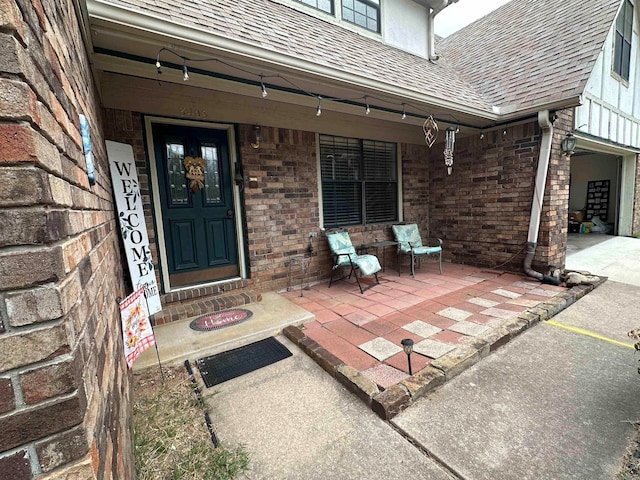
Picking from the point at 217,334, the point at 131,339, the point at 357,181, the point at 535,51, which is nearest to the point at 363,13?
the point at 357,181

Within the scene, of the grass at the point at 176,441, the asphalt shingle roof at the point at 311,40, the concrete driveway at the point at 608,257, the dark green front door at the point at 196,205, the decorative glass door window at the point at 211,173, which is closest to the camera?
the grass at the point at 176,441

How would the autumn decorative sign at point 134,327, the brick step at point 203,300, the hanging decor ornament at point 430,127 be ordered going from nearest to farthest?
the autumn decorative sign at point 134,327 → the brick step at point 203,300 → the hanging decor ornament at point 430,127

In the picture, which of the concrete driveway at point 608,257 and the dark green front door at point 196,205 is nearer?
the dark green front door at point 196,205

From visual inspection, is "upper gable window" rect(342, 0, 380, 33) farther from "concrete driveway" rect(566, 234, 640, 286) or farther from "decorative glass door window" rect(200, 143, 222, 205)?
"concrete driveway" rect(566, 234, 640, 286)

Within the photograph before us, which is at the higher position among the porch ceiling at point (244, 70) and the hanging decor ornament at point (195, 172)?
the porch ceiling at point (244, 70)

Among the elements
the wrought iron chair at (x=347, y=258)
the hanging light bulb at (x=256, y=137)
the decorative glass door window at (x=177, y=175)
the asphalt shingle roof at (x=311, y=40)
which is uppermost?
the asphalt shingle roof at (x=311, y=40)

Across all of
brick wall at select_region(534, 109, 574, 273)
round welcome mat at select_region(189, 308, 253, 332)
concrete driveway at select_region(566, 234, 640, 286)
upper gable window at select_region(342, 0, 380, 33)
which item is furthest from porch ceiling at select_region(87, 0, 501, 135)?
concrete driveway at select_region(566, 234, 640, 286)

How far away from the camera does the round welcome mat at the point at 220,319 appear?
2957 mm

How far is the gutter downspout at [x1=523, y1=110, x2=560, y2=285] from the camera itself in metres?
4.16

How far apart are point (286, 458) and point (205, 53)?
9.82ft

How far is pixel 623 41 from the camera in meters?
6.26

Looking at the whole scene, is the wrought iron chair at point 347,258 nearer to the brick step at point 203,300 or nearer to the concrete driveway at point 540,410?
the brick step at point 203,300

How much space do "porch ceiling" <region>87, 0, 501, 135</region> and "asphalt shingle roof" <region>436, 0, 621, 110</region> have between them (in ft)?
2.31

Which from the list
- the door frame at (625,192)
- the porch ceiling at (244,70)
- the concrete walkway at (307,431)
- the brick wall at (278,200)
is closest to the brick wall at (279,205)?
the brick wall at (278,200)
